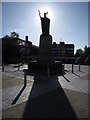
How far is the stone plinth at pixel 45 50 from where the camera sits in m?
16.7

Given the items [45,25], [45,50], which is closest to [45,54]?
[45,50]

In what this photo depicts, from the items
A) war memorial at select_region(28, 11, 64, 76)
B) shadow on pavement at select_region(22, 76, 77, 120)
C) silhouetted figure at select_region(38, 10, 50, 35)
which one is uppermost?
silhouetted figure at select_region(38, 10, 50, 35)

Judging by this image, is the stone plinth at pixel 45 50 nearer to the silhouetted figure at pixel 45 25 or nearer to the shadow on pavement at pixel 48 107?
the silhouetted figure at pixel 45 25

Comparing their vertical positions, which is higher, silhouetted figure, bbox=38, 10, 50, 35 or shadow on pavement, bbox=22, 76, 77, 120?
silhouetted figure, bbox=38, 10, 50, 35

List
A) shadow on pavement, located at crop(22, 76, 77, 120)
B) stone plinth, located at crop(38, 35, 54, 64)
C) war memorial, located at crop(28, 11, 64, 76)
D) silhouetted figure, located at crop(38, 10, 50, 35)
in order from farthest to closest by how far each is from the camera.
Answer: silhouetted figure, located at crop(38, 10, 50, 35) → stone plinth, located at crop(38, 35, 54, 64) → war memorial, located at crop(28, 11, 64, 76) → shadow on pavement, located at crop(22, 76, 77, 120)

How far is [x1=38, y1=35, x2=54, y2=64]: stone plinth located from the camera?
16742mm

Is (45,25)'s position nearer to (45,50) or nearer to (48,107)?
(45,50)

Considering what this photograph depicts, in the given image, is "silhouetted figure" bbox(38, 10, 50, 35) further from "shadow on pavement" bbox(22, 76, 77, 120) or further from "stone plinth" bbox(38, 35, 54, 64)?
"shadow on pavement" bbox(22, 76, 77, 120)

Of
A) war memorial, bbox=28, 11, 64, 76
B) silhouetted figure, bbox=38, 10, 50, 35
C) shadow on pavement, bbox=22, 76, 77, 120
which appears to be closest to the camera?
shadow on pavement, bbox=22, 76, 77, 120

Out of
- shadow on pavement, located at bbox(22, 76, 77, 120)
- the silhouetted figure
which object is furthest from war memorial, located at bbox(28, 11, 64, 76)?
shadow on pavement, located at bbox(22, 76, 77, 120)

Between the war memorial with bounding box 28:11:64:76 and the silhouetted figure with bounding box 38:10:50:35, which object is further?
the silhouetted figure with bounding box 38:10:50:35

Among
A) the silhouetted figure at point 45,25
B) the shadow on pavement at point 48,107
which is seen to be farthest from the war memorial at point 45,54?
the shadow on pavement at point 48,107

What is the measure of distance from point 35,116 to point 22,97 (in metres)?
1.98

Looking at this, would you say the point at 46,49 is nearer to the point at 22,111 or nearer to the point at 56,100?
the point at 56,100
